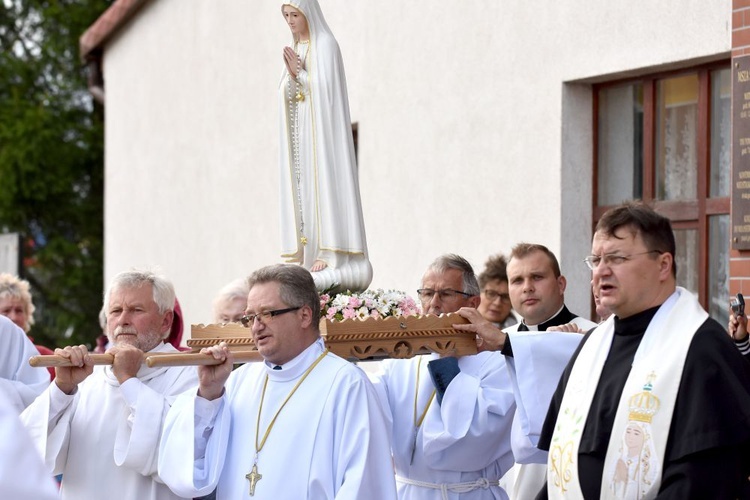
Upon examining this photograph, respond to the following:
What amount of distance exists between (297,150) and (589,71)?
8.65ft

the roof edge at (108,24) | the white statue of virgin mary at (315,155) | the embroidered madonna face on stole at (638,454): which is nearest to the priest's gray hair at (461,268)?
the white statue of virgin mary at (315,155)

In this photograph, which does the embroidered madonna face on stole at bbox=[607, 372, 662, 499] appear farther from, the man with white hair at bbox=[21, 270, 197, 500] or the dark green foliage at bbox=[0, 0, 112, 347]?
the dark green foliage at bbox=[0, 0, 112, 347]

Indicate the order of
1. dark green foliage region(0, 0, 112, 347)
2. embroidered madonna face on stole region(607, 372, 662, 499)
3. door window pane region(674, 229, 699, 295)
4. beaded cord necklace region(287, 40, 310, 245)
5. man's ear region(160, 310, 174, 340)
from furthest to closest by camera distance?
1. dark green foliage region(0, 0, 112, 347)
2. door window pane region(674, 229, 699, 295)
3. beaded cord necklace region(287, 40, 310, 245)
4. man's ear region(160, 310, 174, 340)
5. embroidered madonna face on stole region(607, 372, 662, 499)

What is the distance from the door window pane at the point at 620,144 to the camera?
26.4ft

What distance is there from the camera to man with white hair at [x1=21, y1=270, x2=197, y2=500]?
17.3 feet

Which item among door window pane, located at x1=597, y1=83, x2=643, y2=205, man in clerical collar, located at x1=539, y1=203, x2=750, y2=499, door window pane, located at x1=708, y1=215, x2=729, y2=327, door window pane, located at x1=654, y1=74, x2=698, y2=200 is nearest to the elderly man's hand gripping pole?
man in clerical collar, located at x1=539, y1=203, x2=750, y2=499

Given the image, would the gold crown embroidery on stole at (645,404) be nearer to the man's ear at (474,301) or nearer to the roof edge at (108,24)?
the man's ear at (474,301)

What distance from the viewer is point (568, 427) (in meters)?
4.41

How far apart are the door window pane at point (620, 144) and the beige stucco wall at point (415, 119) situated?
0.33 feet

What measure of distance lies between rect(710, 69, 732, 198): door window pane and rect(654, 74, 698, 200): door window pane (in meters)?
0.14

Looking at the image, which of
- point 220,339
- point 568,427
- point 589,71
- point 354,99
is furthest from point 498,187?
point 568,427

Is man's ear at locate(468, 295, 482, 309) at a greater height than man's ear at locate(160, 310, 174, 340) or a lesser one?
greater

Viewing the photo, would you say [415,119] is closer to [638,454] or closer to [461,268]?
[461,268]

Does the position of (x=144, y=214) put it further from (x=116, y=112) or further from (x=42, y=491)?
(x=42, y=491)
